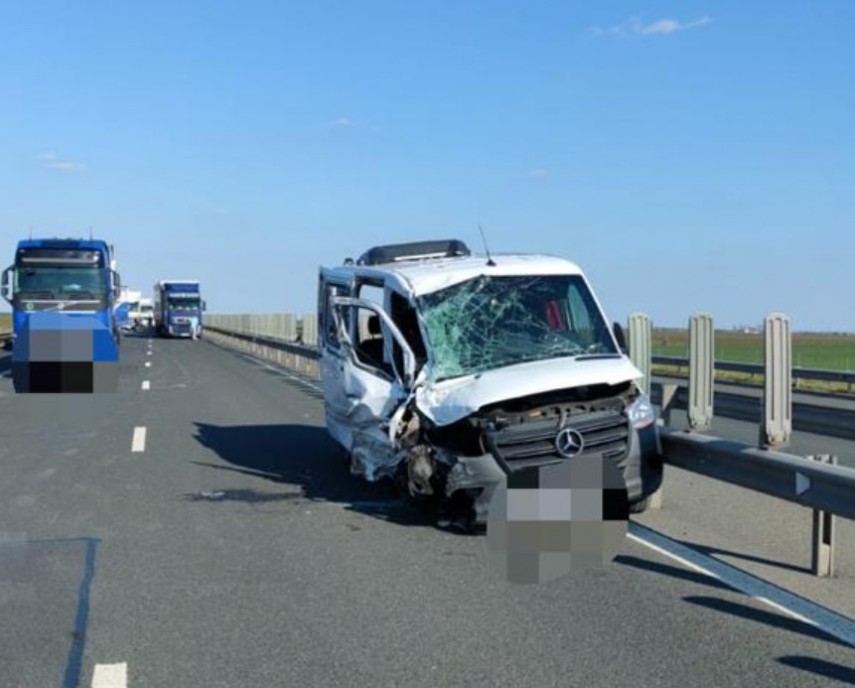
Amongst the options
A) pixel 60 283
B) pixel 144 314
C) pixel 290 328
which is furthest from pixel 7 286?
pixel 144 314

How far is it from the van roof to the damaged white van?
12 millimetres

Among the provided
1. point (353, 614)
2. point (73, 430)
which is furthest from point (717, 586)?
point (73, 430)

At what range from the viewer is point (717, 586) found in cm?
706

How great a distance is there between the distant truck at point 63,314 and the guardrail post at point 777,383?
734 inches

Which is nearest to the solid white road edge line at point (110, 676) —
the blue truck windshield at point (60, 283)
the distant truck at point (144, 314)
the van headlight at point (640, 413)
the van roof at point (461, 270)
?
the van headlight at point (640, 413)

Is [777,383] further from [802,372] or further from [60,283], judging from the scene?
[60,283]

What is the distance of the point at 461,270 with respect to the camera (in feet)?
32.5

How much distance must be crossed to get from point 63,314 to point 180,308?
39931 mm

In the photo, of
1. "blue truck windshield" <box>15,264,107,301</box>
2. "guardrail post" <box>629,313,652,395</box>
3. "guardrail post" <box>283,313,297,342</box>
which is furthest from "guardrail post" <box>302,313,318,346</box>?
"guardrail post" <box>629,313,652,395</box>

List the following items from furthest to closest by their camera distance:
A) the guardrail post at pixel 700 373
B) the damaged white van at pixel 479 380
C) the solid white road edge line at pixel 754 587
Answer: the guardrail post at pixel 700 373 < the damaged white van at pixel 479 380 < the solid white road edge line at pixel 754 587

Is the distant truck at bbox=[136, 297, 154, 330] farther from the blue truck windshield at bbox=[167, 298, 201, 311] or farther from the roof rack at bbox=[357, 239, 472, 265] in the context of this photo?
the roof rack at bbox=[357, 239, 472, 265]

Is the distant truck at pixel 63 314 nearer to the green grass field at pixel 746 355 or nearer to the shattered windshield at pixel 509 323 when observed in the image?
the green grass field at pixel 746 355

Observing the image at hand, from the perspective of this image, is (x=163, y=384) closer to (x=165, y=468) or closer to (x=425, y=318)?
(x=165, y=468)

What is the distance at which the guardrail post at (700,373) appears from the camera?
30.2ft
